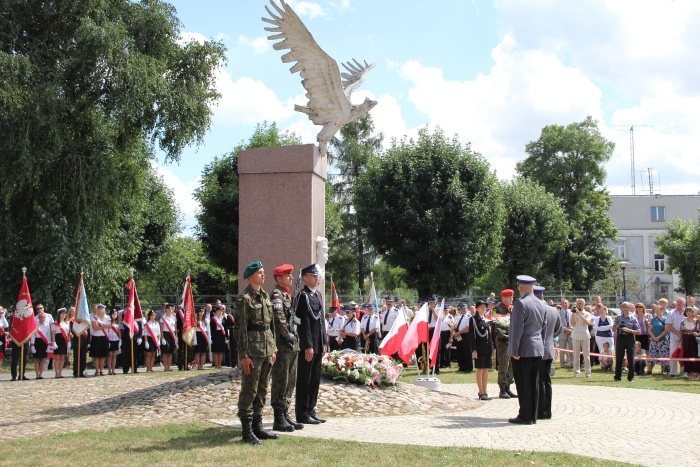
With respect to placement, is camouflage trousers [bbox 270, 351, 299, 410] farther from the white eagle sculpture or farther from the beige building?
the beige building

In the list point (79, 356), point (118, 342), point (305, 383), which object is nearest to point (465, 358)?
point (118, 342)

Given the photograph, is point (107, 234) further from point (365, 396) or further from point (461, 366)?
point (365, 396)

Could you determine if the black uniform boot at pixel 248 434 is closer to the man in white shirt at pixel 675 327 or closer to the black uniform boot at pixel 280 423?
the black uniform boot at pixel 280 423

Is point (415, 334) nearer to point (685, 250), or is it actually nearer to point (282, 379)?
point (282, 379)

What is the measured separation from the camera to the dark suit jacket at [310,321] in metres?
9.20

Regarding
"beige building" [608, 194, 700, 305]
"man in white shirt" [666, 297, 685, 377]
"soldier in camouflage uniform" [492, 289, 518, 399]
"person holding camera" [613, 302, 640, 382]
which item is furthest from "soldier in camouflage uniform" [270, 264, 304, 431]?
"beige building" [608, 194, 700, 305]

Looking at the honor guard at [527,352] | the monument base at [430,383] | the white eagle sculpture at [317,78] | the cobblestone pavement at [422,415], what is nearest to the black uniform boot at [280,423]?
the cobblestone pavement at [422,415]

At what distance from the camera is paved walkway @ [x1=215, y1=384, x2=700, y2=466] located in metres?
7.66

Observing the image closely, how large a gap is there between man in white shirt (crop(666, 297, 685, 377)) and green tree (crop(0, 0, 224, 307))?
14.4 meters

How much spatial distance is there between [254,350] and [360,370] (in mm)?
3527

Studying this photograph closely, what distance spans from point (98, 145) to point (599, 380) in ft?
51.7

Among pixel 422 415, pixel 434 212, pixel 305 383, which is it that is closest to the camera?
pixel 305 383

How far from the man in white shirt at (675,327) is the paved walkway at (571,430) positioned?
521cm

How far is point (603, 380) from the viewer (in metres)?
15.8
